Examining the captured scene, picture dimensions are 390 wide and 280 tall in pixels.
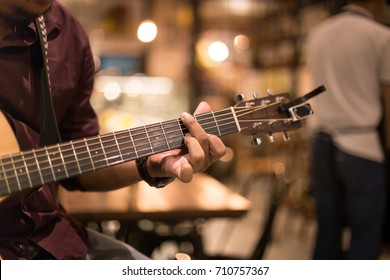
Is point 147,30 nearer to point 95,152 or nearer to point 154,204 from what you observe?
point 154,204

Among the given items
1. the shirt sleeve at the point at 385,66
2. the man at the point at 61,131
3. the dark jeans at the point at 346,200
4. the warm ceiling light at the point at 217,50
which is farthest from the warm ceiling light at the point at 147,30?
the man at the point at 61,131

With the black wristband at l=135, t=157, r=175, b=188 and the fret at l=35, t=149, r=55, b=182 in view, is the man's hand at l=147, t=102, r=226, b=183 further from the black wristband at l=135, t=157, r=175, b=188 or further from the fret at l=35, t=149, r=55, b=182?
the fret at l=35, t=149, r=55, b=182

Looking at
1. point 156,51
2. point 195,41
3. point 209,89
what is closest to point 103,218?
point 195,41

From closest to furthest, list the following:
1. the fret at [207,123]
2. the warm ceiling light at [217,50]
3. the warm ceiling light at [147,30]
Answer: the fret at [207,123] → the warm ceiling light at [147,30] → the warm ceiling light at [217,50]

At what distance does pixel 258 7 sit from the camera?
806 cm

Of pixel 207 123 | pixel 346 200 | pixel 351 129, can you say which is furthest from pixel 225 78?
pixel 207 123

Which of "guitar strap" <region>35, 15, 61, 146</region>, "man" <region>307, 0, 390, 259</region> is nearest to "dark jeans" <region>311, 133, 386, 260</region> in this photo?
"man" <region>307, 0, 390, 259</region>

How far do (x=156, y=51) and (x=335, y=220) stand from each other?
232 inches

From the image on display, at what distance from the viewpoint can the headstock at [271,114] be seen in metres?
1.44

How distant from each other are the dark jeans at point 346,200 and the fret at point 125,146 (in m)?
1.52

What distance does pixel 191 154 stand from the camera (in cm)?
130

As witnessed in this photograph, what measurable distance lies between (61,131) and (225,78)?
7.20 m

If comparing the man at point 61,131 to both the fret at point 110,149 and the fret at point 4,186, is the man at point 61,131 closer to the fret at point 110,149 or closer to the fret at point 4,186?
the fret at point 4,186
